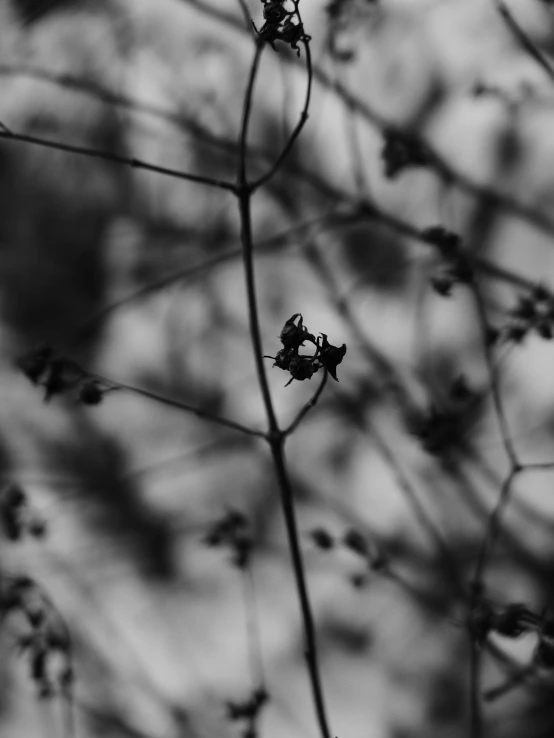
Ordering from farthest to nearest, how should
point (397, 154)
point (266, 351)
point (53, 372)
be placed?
point (266, 351)
point (397, 154)
point (53, 372)

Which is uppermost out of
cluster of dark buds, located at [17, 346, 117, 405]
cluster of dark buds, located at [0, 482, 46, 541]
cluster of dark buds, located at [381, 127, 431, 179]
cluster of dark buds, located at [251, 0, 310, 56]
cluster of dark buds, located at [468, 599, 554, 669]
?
cluster of dark buds, located at [381, 127, 431, 179]

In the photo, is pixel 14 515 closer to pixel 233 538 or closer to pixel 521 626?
pixel 233 538

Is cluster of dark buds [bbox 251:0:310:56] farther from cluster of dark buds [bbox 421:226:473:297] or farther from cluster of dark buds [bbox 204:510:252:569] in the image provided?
cluster of dark buds [bbox 204:510:252:569]

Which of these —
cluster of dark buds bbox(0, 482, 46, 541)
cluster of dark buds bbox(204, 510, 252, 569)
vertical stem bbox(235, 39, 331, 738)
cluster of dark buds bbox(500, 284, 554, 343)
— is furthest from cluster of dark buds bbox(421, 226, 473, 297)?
→ cluster of dark buds bbox(0, 482, 46, 541)

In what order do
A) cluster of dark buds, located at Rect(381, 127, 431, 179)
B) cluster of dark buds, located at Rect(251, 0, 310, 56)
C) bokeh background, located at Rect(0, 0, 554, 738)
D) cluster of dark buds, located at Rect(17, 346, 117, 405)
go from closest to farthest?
1. cluster of dark buds, located at Rect(251, 0, 310, 56)
2. cluster of dark buds, located at Rect(17, 346, 117, 405)
3. cluster of dark buds, located at Rect(381, 127, 431, 179)
4. bokeh background, located at Rect(0, 0, 554, 738)

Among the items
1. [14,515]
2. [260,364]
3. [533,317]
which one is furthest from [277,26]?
[14,515]

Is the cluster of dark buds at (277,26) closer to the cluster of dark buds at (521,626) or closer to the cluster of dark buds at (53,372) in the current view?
the cluster of dark buds at (53,372)

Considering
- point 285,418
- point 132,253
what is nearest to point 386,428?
point 285,418

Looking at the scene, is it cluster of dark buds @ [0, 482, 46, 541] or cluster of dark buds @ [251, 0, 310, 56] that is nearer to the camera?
cluster of dark buds @ [251, 0, 310, 56]

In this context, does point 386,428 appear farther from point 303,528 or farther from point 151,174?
point 151,174
